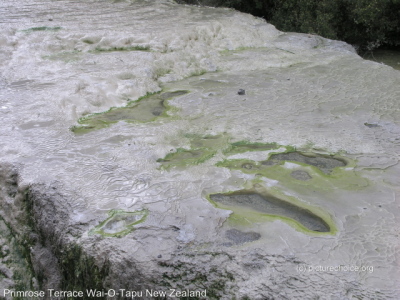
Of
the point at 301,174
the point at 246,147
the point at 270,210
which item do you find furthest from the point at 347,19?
the point at 270,210

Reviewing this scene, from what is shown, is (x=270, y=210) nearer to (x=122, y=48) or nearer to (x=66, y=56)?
(x=66, y=56)

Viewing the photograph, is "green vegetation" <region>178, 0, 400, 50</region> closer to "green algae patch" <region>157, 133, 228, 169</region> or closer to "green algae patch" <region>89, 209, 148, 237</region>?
→ "green algae patch" <region>157, 133, 228, 169</region>

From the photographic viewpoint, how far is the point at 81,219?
2.02m

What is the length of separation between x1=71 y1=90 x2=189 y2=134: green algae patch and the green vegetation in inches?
161

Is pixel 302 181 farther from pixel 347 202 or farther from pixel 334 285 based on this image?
pixel 334 285

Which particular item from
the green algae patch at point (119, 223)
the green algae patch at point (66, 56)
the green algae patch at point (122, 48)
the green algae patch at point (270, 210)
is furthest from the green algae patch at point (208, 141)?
the green algae patch at point (122, 48)

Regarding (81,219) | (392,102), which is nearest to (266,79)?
(392,102)

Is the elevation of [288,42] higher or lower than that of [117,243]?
higher

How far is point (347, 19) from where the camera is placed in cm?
707

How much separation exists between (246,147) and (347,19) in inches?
209

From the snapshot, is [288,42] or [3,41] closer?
[3,41]

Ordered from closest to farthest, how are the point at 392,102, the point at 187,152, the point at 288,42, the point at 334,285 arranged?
1. the point at 334,285
2. the point at 187,152
3. the point at 392,102
4. the point at 288,42

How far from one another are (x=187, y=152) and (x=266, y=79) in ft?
5.72

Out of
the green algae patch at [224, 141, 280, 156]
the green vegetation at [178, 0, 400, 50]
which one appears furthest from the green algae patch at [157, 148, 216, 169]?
the green vegetation at [178, 0, 400, 50]
